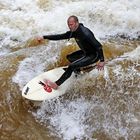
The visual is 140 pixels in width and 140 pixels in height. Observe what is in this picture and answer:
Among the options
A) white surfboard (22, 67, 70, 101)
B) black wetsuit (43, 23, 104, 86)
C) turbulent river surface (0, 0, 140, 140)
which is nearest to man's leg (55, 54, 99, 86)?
black wetsuit (43, 23, 104, 86)

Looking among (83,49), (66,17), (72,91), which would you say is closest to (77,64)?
(83,49)

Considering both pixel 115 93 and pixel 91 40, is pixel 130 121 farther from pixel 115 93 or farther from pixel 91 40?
pixel 91 40

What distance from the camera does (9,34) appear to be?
873 cm

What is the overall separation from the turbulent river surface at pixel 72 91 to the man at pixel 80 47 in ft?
0.94

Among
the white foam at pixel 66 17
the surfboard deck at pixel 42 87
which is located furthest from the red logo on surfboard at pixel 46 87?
the white foam at pixel 66 17

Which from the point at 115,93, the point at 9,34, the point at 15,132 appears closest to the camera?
the point at 15,132

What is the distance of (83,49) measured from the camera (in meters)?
6.79

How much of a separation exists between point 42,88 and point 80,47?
0.88 m

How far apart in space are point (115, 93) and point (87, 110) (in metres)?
0.52

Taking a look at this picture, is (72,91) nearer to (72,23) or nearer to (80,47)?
(80,47)

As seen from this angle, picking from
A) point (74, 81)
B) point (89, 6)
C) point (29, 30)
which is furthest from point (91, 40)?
point (89, 6)

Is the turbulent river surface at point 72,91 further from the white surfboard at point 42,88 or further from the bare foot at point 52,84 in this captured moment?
the bare foot at point 52,84

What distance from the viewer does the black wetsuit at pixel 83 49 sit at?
21.4 feet

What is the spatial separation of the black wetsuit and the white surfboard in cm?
14
